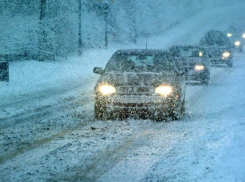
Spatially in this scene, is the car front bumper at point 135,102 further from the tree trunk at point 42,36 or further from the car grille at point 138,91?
the tree trunk at point 42,36

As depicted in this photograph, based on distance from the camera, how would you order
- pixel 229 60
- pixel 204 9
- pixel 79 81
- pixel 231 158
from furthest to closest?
1. pixel 204 9
2. pixel 229 60
3. pixel 79 81
4. pixel 231 158

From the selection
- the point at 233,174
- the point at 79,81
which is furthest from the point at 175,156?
the point at 79,81

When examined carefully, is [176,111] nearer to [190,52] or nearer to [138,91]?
[138,91]

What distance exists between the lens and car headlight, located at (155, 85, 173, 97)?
857 centimetres

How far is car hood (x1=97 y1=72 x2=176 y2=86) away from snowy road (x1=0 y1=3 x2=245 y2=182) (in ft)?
2.70

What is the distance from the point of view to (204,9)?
77.7m

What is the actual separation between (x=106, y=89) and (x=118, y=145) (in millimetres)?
2208

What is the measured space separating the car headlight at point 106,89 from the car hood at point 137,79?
108 millimetres

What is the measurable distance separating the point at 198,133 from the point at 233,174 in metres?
2.63

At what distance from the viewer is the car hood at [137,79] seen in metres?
8.65

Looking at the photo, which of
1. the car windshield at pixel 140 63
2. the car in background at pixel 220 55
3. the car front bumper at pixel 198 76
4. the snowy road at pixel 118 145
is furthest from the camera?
the car in background at pixel 220 55

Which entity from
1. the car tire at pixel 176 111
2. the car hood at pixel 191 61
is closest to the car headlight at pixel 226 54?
the car hood at pixel 191 61

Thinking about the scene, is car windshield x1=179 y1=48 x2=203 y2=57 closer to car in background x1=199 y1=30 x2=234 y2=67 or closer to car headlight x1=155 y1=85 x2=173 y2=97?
car in background x1=199 y1=30 x2=234 y2=67

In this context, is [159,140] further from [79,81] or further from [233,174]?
[79,81]
